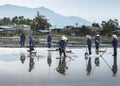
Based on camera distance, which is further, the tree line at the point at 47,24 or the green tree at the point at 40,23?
the green tree at the point at 40,23

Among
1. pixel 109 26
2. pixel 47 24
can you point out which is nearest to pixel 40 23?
pixel 47 24

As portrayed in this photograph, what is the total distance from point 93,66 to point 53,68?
2401 mm

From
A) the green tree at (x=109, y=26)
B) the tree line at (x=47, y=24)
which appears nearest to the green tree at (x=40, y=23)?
the tree line at (x=47, y=24)

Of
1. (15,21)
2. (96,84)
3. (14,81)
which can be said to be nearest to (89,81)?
(96,84)

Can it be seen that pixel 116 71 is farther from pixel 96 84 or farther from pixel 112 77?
pixel 96 84

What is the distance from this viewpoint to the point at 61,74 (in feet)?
55.3

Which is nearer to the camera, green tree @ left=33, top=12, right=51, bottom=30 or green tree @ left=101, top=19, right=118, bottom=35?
green tree @ left=101, top=19, right=118, bottom=35

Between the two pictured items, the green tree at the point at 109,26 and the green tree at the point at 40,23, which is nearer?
the green tree at the point at 109,26

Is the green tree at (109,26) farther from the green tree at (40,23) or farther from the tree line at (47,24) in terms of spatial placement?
the green tree at (40,23)

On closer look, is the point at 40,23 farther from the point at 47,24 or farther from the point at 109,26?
the point at 109,26

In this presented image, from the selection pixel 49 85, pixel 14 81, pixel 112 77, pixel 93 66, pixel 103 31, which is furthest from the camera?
pixel 103 31

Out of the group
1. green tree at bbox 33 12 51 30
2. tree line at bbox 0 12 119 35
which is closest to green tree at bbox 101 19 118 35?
tree line at bbox 0 12 119 35

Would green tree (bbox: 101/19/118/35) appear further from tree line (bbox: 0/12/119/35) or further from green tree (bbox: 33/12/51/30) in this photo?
green tree (bbox: 33/12/51/30)

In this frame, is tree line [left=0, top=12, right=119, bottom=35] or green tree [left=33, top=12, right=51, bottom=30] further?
green tree [left=33, top=12, right=51, bottom=30]
